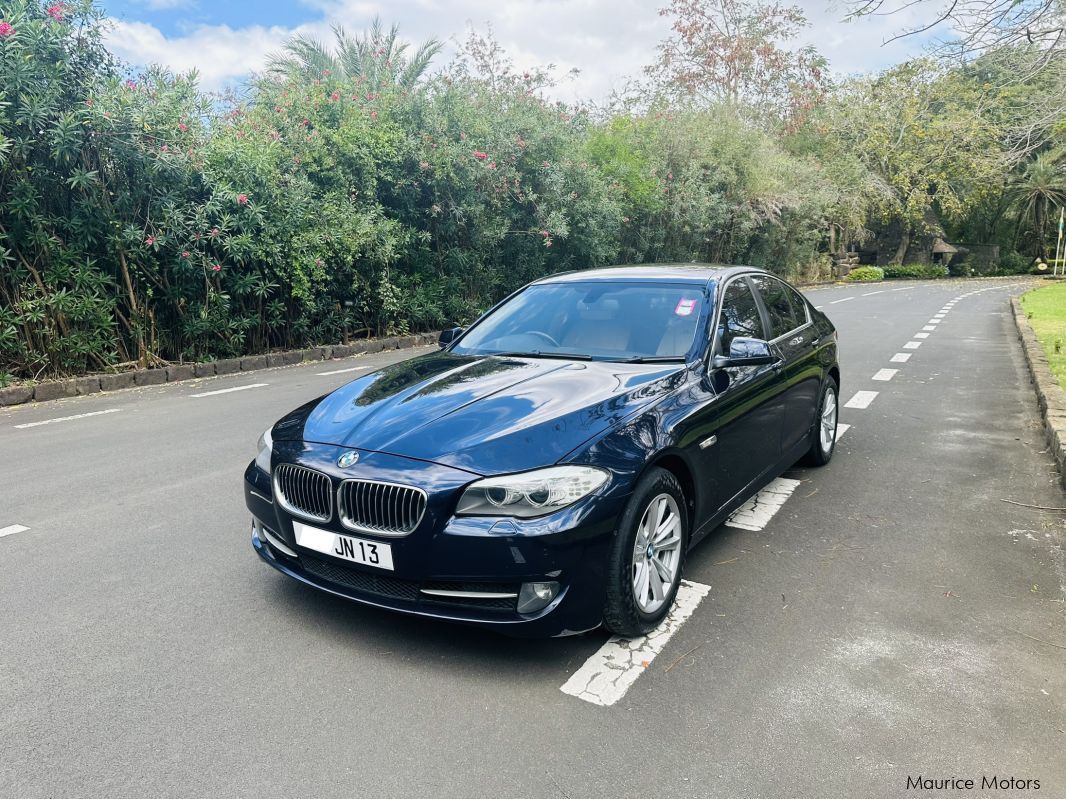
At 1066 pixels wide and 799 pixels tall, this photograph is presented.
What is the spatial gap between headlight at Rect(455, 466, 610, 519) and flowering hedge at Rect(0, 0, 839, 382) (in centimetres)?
856

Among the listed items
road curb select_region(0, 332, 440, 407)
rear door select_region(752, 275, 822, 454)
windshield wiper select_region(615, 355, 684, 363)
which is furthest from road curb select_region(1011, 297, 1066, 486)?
road curb select_region(0, 332, 440, 407)

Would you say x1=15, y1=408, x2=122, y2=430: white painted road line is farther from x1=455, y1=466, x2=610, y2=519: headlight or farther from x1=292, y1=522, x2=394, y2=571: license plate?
x1=455, y1=466, x2=610, y2=519: headlight

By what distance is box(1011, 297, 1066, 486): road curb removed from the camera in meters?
5.73

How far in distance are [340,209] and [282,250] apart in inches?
61.7

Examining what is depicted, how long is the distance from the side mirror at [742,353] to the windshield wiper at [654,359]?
199mm

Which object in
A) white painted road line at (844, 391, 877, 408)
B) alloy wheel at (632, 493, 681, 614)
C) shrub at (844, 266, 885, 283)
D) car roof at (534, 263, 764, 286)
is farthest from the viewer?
shrub at (844, 266, 885, 283)

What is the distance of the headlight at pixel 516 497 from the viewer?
288cm

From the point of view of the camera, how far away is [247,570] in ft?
12.9

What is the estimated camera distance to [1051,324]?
15.0 m

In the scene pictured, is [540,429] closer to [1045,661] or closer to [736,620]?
[736,620]

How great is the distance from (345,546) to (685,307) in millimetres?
2309

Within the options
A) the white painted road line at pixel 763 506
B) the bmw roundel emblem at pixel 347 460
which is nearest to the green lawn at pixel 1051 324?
the white painted road line at pixel 763 506

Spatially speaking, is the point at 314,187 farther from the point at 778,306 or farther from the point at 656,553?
the point at 656,553

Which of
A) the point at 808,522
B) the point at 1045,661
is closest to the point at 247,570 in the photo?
the point at 808,522
